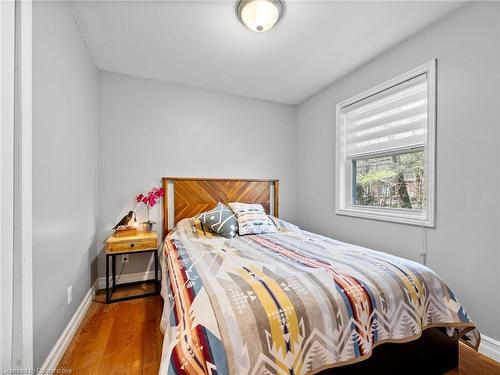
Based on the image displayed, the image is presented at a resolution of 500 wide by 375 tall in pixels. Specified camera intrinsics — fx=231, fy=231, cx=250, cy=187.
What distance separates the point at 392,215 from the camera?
233 centimetres

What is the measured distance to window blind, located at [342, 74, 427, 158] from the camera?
6.93ft

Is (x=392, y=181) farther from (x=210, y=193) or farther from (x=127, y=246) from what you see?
(x=127, y=246)

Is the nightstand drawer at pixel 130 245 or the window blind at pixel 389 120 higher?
the window blind at pixel 389 120

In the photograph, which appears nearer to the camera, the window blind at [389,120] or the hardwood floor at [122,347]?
the hardwood floor at [122,347]

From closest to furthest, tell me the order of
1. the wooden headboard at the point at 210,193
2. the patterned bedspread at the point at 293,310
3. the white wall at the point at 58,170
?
the patterned bedspread at the point at 293,310
the white wall at the point at 58,170
the wooden headboard at the point at 210,193

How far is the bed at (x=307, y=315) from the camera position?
95 cm

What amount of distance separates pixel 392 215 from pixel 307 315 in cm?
173

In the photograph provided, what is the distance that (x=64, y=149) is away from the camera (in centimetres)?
169

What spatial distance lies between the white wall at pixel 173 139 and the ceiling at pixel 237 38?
26 cm

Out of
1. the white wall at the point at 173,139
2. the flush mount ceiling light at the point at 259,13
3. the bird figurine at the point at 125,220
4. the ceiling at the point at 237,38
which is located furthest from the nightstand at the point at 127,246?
the flush mount ceiling light at the point at 259,13

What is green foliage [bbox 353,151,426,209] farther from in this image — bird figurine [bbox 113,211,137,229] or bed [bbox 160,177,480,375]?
bird figurine [bbox 113,211,137,229]

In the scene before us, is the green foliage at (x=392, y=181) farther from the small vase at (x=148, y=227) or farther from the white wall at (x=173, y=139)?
the small vase at (x=148, y=227)

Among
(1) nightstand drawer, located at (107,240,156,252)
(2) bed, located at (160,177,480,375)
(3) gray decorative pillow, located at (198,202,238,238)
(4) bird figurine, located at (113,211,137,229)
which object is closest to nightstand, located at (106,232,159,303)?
(1) nightstand drawer, located at (107,240,156,252)

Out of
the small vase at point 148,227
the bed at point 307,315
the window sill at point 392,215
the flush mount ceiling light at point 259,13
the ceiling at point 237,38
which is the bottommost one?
the bed at point 307,315
